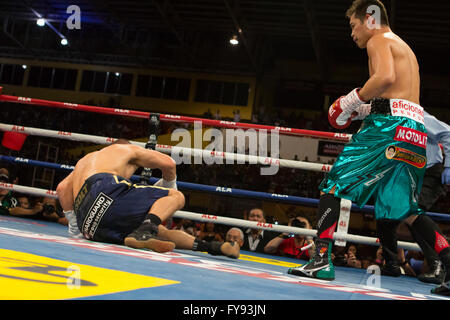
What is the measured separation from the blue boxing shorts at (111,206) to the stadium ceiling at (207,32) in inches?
406

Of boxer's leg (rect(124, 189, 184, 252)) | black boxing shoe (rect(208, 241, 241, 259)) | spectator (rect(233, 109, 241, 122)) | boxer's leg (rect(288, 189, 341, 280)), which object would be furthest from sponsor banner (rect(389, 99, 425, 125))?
spectator (rect(233, 109, 241, 122))

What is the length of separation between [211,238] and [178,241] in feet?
8.47

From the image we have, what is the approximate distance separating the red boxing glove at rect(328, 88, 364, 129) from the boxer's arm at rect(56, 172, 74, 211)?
1.40 m

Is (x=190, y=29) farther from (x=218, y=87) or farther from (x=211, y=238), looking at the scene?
(x=211, y=238)

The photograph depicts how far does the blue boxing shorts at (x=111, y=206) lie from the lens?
2227 mm

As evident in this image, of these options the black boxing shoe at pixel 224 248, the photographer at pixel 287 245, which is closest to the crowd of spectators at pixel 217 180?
the photographer at pixel 287 245

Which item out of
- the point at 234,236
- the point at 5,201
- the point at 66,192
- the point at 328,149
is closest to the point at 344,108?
the point at 66,192

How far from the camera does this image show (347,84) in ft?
49.4

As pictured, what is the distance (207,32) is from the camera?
15250 mm

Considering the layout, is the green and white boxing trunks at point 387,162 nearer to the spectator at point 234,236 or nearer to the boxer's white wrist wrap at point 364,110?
the boxer's white wrist wrap at point 364,110

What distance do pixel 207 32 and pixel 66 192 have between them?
1341 cm

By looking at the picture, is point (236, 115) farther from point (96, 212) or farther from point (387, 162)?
point (387, 162)

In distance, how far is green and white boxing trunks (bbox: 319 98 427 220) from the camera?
77.4 inches

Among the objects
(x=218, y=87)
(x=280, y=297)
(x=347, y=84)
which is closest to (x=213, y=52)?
(x=218, y=87)
